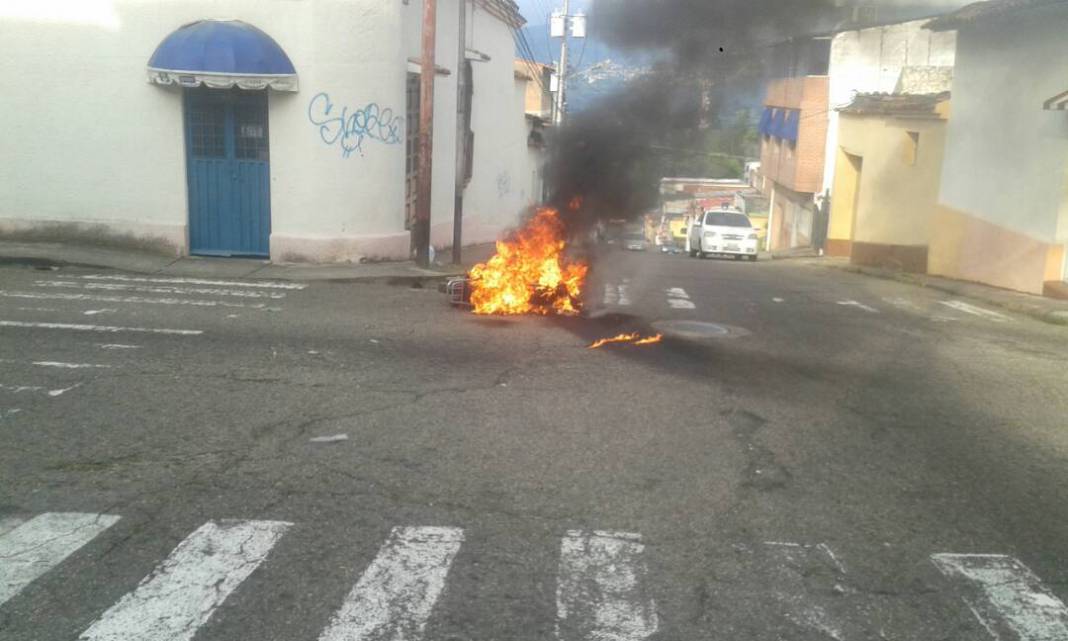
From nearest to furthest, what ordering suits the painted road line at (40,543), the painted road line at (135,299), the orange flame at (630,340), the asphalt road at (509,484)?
the asphalt road at (509,484)
the painted road line at (40,543)
the orange flame at (630,340)
the painted road line at (135,299)

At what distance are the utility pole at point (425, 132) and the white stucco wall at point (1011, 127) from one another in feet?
33.7

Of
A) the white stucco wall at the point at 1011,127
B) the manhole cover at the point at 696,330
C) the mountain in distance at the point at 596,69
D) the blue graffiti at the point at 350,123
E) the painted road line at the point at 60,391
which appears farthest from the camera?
the white stucco wall at the point at 1011,127

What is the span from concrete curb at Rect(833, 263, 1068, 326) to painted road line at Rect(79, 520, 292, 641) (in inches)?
508

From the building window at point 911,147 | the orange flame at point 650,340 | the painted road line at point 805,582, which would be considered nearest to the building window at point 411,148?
the orange flame at point 650,340

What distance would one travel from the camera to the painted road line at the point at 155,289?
12484 mm

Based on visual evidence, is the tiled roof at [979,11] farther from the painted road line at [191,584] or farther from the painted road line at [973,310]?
the painted road line at [191,584]

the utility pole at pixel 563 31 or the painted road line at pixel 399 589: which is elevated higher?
the utility pole at pixel 563 31

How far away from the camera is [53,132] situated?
1523 cm

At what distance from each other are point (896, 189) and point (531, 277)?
16888 millimetres

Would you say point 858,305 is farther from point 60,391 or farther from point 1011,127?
point 60,391

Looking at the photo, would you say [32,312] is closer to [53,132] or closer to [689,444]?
[53,132]

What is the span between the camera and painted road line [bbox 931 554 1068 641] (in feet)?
13.7

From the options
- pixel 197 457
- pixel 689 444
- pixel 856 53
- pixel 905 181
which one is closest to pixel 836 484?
pixel 689 444

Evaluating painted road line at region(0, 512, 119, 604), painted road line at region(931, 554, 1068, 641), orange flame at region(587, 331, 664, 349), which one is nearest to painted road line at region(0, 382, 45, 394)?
painted road line at region(0, 512, 119, 604)
